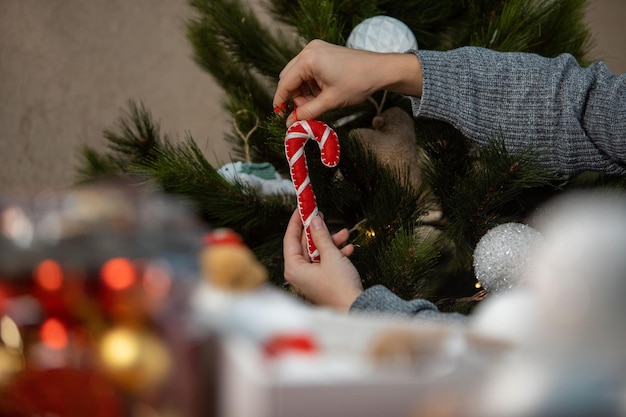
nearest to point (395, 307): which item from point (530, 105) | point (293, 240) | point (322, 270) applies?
A: point (322, 270)

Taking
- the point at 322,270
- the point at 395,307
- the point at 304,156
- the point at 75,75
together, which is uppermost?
the point at 75,75

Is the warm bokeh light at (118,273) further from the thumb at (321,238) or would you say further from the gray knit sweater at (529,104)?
the gray knit sweater at (529,104)

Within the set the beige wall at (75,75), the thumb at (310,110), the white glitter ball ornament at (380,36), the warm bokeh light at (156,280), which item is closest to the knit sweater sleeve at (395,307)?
the warm bokeh light at (156,280)

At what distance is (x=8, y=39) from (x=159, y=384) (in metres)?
2.09

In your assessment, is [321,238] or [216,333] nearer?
[216,333]

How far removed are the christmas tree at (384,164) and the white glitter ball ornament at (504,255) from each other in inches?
2.0

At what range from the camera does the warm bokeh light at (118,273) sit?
0.30m

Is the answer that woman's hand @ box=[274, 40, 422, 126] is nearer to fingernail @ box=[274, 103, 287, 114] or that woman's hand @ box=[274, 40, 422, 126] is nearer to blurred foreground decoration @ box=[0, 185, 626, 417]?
fingernail @ box=[274, 103, 287, 114]

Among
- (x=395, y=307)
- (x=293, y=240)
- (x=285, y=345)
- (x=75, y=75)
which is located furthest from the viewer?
(x=75, y=75)

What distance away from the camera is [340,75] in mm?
813

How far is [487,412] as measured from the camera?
0.29m

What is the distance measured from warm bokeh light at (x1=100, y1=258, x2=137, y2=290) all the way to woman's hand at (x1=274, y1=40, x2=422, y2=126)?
1.82ft

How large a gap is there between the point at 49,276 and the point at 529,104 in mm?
727

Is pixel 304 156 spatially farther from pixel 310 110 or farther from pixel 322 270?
pixel 322 270
